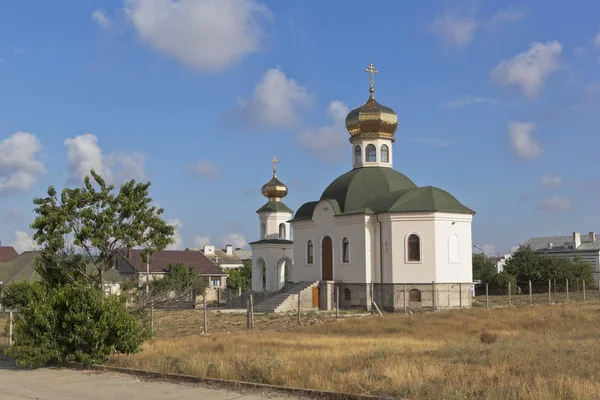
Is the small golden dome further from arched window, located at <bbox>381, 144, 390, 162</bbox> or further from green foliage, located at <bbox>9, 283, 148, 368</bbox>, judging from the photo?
green foliage, located at <bbox>9, 283, 148, 368</bbox>

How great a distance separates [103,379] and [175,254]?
5813 centimetres

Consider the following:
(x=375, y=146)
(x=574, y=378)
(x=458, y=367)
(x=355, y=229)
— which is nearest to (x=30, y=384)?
(x=458, y=367)

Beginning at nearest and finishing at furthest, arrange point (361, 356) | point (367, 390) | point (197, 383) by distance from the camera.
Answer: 1. point (367, 390)
2. point (197, 383)
3. point (361, 356)

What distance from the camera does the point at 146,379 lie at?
13.0 meters

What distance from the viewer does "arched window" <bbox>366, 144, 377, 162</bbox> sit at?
4091cm

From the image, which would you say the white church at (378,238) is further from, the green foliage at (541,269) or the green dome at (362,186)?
the green foliage at (541,269)

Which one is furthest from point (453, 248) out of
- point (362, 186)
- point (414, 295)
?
point (362, 186)

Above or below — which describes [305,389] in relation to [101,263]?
below

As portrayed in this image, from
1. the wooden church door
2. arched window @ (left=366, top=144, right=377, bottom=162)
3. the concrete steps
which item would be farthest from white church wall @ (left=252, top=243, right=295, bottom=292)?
arched window @ (left=366, top=144, right=377, bottom=162)

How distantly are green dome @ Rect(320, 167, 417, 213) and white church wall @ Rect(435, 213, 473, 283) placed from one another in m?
4.25

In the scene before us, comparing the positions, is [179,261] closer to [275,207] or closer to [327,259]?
[275,207]

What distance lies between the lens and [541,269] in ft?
183

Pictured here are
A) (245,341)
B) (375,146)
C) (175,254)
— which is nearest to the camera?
(245,341)

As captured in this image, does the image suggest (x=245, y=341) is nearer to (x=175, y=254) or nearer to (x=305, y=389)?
(x=305, y=389)
